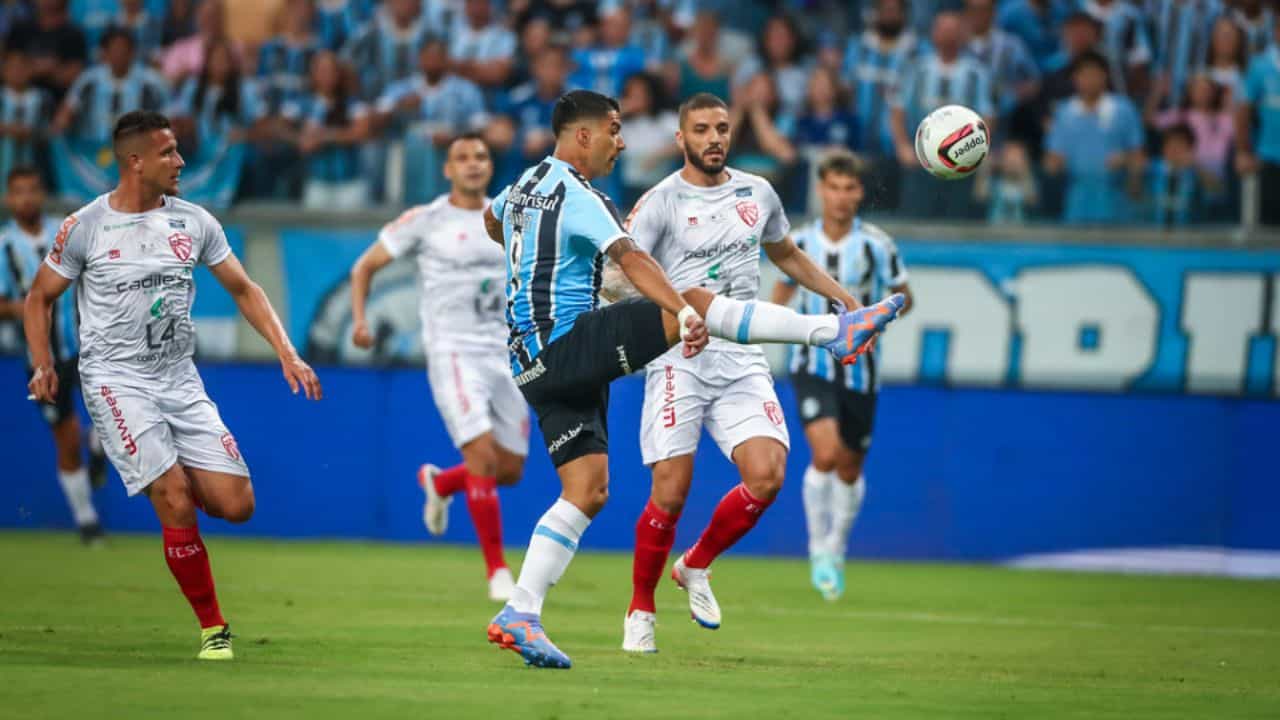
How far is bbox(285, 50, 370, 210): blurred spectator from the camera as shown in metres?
16.7

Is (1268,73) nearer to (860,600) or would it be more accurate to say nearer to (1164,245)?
(1164,245)

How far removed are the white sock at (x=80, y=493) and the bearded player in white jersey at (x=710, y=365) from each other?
313 inches

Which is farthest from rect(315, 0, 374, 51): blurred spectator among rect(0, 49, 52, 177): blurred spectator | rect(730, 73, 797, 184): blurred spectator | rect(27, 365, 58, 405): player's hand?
rect(27, 365, 58, 405): player's hand

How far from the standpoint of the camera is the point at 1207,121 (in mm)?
16234

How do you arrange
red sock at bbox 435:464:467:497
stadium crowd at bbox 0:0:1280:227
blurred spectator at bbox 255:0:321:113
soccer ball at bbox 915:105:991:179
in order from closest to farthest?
A: soccer ball at bbox 915:105:991:179 < red sock at bbox 435:464:467:497 < stadium crowd at bbox 0:0:1280:227 < blurred spectator at bbox 255:0:321:113

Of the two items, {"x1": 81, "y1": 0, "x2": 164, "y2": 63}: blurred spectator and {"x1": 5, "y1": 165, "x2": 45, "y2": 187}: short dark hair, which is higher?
{"x1": 81, "y1": 0, "x2": 164, "y2": 63}: blurred spectator

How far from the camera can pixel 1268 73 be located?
16.3 m

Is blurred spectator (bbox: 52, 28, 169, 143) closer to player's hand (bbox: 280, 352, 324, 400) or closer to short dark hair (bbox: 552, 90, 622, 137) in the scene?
player's hand (bbox: 280, 352, 324, 400)

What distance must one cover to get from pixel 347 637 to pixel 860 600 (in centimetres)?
435

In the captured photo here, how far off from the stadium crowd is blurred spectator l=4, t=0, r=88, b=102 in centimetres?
3

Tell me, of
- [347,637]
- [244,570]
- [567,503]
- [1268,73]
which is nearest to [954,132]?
[567,503]

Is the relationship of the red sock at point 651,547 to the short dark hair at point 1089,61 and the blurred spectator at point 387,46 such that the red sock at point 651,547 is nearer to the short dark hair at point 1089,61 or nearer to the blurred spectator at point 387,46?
the short dark hair at point 1089,61

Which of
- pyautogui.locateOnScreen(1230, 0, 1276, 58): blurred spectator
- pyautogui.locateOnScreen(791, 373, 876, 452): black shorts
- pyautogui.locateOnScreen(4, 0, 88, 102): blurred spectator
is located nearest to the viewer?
pyautogui.locateOnScreen(791, 373, 876, 452): black shorts

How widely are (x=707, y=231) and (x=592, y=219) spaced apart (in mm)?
1630
